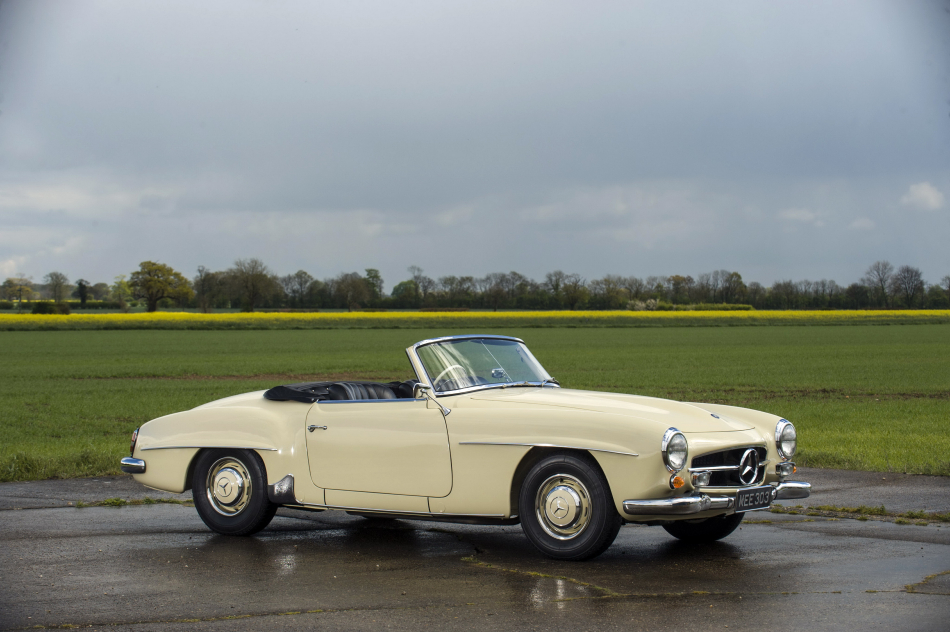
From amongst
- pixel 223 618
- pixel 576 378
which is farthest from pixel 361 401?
pixel 576 378

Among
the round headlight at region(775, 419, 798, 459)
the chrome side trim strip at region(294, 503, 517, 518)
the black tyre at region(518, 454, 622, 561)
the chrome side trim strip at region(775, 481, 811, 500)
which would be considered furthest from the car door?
the round headlight at region(775, 419, 798, 459)

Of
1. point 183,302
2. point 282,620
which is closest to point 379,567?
point 282,620

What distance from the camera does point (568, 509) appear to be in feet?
19.0

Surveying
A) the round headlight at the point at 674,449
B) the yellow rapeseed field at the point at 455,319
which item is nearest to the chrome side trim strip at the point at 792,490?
the round headlight at the point at 674,449

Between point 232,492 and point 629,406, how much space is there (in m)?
3.18

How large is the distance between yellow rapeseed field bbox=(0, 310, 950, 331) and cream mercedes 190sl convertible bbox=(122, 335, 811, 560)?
207ft

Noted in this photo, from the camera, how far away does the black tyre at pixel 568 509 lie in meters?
5.68

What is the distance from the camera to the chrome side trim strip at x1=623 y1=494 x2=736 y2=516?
5.46 m

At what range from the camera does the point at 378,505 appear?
6473 millimetres

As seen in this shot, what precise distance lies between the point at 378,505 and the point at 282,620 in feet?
6.22

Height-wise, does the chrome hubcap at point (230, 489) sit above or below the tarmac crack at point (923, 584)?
above

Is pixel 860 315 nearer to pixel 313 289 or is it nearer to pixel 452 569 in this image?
pixel 313 289

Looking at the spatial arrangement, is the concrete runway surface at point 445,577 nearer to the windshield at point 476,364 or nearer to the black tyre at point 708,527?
the black tyre at point 708,527

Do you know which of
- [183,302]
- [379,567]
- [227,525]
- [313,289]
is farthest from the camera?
[183,302]
